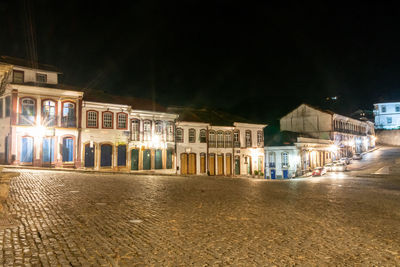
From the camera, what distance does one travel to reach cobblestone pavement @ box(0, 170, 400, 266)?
18.9 ft

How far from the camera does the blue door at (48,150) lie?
27000 mm

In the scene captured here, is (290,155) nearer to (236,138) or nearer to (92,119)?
(236,138)

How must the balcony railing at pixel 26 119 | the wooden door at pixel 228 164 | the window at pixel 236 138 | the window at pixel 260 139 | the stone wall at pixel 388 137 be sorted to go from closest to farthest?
the balcony railing at pixel 26 119 → the wooden door at pixel 228 164 → the window at pixel 236 138 → the window at pixel 260 139 → the stone wall at pixel 388 137

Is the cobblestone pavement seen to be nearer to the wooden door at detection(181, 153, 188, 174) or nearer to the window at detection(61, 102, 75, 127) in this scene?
the window at detection(61, 102, 75, 127)

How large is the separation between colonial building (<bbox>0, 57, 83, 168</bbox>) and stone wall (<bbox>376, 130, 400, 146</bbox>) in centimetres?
6752

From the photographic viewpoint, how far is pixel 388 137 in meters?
70.6

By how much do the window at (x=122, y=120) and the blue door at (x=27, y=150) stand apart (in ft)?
27.1

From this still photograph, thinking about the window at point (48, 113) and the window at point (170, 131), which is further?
the window at point (170, 131)

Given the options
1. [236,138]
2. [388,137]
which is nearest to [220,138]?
[236,138]

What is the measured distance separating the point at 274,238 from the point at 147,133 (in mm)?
27671

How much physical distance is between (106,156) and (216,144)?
14661 mm

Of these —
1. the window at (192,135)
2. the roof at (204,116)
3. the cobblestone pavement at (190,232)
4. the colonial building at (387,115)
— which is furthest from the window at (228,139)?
the colonial building at (387,115)

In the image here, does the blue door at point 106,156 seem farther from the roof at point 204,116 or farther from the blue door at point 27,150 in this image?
the roof at point 204,116

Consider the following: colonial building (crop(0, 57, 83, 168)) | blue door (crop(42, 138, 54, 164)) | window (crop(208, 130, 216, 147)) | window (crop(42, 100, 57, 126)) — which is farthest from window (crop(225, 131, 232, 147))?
blue door (crop(42, 138, 54, 164))
